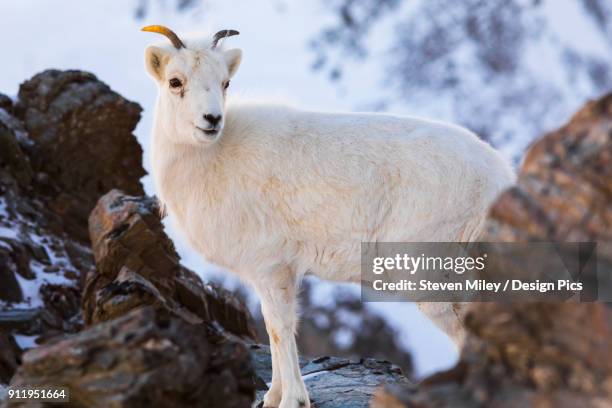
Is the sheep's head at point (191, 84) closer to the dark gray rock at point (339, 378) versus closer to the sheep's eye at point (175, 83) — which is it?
the sheep's eye at point (175, 83)

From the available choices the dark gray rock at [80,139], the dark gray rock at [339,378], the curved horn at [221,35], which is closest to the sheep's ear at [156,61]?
the curved horn at [221,35]

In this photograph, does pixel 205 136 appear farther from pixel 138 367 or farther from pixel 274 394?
pixel 138 367

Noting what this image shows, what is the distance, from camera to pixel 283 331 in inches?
231

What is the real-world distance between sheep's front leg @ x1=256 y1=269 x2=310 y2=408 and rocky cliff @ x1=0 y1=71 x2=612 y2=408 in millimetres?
376

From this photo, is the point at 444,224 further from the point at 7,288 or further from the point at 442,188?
the point at 7,288

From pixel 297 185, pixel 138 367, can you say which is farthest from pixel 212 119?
pixel 138 367

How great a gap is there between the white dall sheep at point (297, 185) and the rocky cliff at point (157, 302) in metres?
0.73

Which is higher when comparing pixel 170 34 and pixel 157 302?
pixel 170 34

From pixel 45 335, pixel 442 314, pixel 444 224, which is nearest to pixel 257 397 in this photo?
pixel 442 314

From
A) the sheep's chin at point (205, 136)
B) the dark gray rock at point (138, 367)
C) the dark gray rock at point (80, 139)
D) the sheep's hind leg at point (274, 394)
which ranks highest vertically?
the dark gray rock at point (80, 139)

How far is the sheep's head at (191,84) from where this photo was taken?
19.0 feet

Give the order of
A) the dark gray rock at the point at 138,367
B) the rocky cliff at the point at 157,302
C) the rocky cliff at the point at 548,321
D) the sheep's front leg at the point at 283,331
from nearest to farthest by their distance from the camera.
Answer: the rocky cliff at the point at 548,321 → the rocky cliff at the point at 157,302 → the dark gray rock at the point at 138,367 → the sheep's front leg at the point at 283,331

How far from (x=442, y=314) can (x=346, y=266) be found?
0.74 meters

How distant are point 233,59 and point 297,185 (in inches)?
46.7
